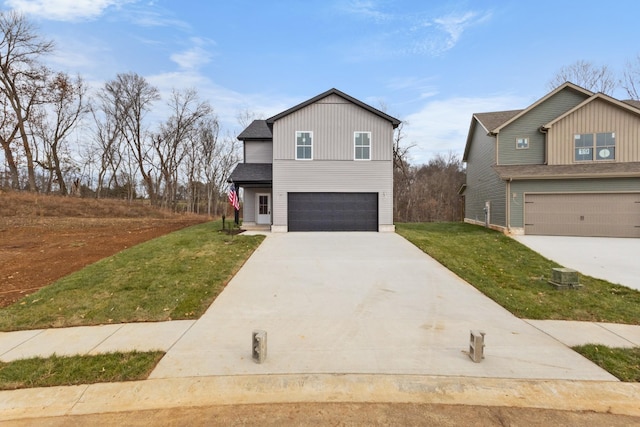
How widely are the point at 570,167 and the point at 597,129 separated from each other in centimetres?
241

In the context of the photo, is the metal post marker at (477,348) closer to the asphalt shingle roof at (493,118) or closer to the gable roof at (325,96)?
the gable roof at (325,96)

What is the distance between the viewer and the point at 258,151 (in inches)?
760

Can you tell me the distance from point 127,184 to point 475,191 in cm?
4038

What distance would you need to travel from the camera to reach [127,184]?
40.5 metres

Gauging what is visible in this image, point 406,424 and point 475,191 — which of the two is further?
point 475,191

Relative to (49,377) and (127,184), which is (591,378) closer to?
(49,377)

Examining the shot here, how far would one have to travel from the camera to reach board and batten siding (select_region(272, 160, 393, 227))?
1625cm

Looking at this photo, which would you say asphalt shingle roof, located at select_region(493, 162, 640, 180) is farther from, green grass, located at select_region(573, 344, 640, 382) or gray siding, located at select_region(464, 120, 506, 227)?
green grass, located at select_region(573, 344, 640, 382)

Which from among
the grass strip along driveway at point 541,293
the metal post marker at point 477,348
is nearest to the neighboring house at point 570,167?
the grass strip along driveway at point 541,293

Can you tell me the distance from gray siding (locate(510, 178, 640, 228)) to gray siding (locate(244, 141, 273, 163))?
13.6m

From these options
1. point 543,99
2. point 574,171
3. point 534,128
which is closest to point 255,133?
point 534,128

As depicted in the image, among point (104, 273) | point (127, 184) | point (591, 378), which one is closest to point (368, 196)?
point (104, 273)

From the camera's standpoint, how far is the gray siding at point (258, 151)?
19.2m

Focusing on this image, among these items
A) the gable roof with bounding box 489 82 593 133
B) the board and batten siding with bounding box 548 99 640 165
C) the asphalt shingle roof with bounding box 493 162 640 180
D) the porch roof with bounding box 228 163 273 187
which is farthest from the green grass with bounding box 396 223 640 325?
the porch roof with bounding box 228 163 273 187
